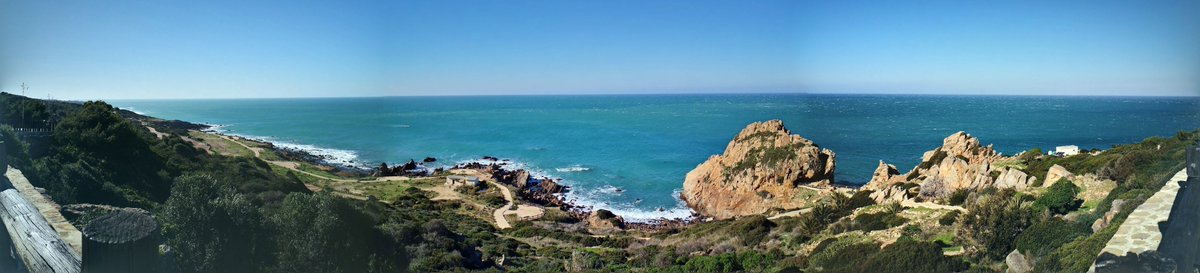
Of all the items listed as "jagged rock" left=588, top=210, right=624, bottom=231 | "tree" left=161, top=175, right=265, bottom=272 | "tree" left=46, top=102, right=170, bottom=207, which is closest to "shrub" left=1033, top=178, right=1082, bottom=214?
"jagged rock" left=588, top=210, right=624, bottom=231

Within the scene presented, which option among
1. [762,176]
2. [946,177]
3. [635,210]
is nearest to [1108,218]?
[946,177]

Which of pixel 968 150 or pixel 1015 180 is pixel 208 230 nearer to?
pixel 1015 180

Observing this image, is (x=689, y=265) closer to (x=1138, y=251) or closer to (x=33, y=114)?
(x=1138, y=251)

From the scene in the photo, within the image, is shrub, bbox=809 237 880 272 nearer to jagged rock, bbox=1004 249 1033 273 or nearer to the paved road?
jagged rock, bbox=1004 249 1033 273

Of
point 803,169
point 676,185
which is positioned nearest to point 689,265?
point 803,169

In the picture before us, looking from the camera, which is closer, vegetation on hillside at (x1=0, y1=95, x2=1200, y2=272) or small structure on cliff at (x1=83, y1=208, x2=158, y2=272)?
small structure on cliff at (x1=83, y1=208, x2=158, y2=272)

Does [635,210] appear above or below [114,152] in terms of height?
below
